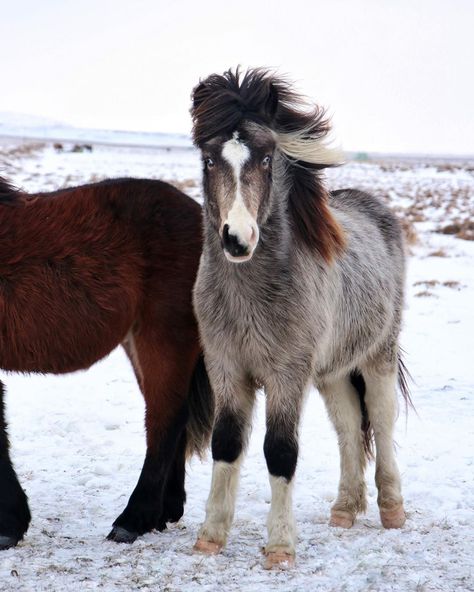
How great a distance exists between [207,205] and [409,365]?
494 cm

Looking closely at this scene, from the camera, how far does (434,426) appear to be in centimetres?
636

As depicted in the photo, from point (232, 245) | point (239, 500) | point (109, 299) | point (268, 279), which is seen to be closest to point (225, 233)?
point (232, 245)

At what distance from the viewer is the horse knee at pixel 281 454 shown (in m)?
3.85

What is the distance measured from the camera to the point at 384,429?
4.78 meters

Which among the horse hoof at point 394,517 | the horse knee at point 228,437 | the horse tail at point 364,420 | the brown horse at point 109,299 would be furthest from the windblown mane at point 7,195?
the horse hoof at point 394,517

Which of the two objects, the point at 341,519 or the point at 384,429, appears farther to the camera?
the point at 384,429

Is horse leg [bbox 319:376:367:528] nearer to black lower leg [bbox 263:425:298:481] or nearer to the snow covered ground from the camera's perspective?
the snow covered ground

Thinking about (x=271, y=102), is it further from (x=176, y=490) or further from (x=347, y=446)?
(x=176, y=490)

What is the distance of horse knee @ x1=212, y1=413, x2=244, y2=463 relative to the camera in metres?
3.97

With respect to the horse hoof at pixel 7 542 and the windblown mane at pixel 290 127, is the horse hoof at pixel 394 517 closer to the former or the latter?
the windblown mane at pixel 290 127

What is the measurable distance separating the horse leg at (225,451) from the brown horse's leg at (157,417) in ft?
1.16

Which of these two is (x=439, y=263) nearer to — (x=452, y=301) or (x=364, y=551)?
(x=452, y=301)

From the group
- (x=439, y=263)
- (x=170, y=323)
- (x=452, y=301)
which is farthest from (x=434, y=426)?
(x=439, y=263)

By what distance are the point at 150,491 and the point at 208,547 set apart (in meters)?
0.50
